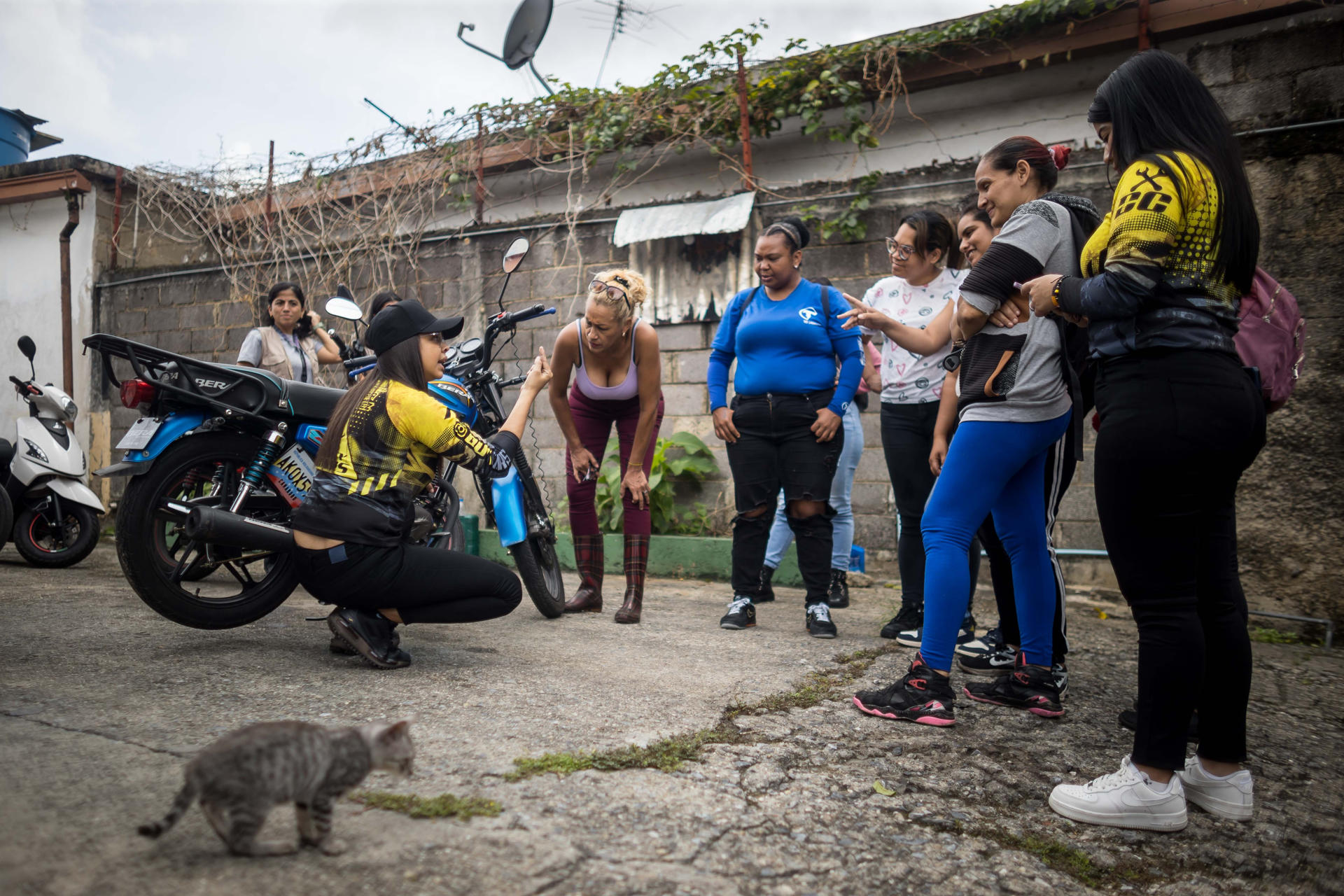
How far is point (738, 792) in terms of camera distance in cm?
199

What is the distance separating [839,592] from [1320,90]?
3.48 m

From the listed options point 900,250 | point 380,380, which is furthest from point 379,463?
point 900,250

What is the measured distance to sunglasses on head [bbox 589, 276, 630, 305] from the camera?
12.9ft

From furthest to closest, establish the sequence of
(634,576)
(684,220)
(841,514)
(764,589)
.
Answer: (684,220) → (841,514) → (764,589) → (634,576)

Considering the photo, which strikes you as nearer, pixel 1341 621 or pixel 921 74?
pixel 1341 621

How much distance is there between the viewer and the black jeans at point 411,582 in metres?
2.81

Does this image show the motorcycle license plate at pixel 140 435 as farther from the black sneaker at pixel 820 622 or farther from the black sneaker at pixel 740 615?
the black sneaker at pixel 820 622

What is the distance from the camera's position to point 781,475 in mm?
3990

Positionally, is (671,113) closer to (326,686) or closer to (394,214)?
(394,214)

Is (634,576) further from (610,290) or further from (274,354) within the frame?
(274,354)

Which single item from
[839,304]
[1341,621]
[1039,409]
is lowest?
[1341,621]

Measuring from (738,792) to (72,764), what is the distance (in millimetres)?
1396

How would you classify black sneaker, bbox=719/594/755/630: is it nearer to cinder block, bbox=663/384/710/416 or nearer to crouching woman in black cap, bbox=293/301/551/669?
crouching woman in black cap, bbox=293/301/551/669

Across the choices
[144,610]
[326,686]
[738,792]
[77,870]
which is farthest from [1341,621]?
[144,610]
